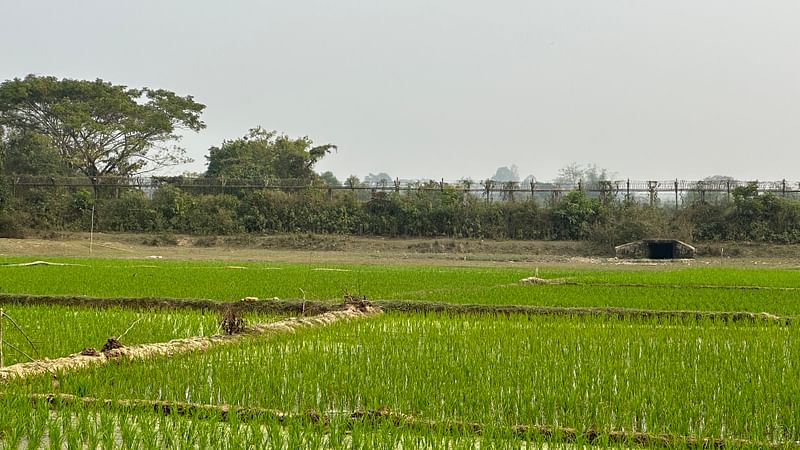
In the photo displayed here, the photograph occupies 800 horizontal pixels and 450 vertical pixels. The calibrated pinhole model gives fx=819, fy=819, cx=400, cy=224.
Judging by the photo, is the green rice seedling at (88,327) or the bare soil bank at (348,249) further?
the bare soil bank at (348,249)

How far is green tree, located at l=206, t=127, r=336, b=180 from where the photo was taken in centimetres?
3831

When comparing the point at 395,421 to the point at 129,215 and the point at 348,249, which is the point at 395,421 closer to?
the point at 348,249

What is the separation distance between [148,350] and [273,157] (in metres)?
32.9

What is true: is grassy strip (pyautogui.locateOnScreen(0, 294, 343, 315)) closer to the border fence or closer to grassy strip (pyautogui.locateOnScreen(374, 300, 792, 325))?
grassy strip (pyautogui.locateOnScreen(374, 300, 792, 325))

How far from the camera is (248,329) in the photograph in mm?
8469

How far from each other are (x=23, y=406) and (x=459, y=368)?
3.13 meters

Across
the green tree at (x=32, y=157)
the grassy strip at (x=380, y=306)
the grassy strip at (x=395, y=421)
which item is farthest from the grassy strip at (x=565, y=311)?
the green tree at (x=32, y=157)

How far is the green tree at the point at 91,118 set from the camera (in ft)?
115

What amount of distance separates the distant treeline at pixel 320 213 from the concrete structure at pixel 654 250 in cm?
257

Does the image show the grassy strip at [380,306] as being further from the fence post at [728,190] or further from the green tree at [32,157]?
the green tree at [32,157]

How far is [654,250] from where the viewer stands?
Answer: 2889 centimetres

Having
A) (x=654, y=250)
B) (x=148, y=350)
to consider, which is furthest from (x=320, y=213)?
(x=148, y=350)

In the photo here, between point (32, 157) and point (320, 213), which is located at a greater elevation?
point (32, 157)

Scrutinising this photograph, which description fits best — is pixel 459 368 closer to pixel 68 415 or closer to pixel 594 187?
pixel 68 415
